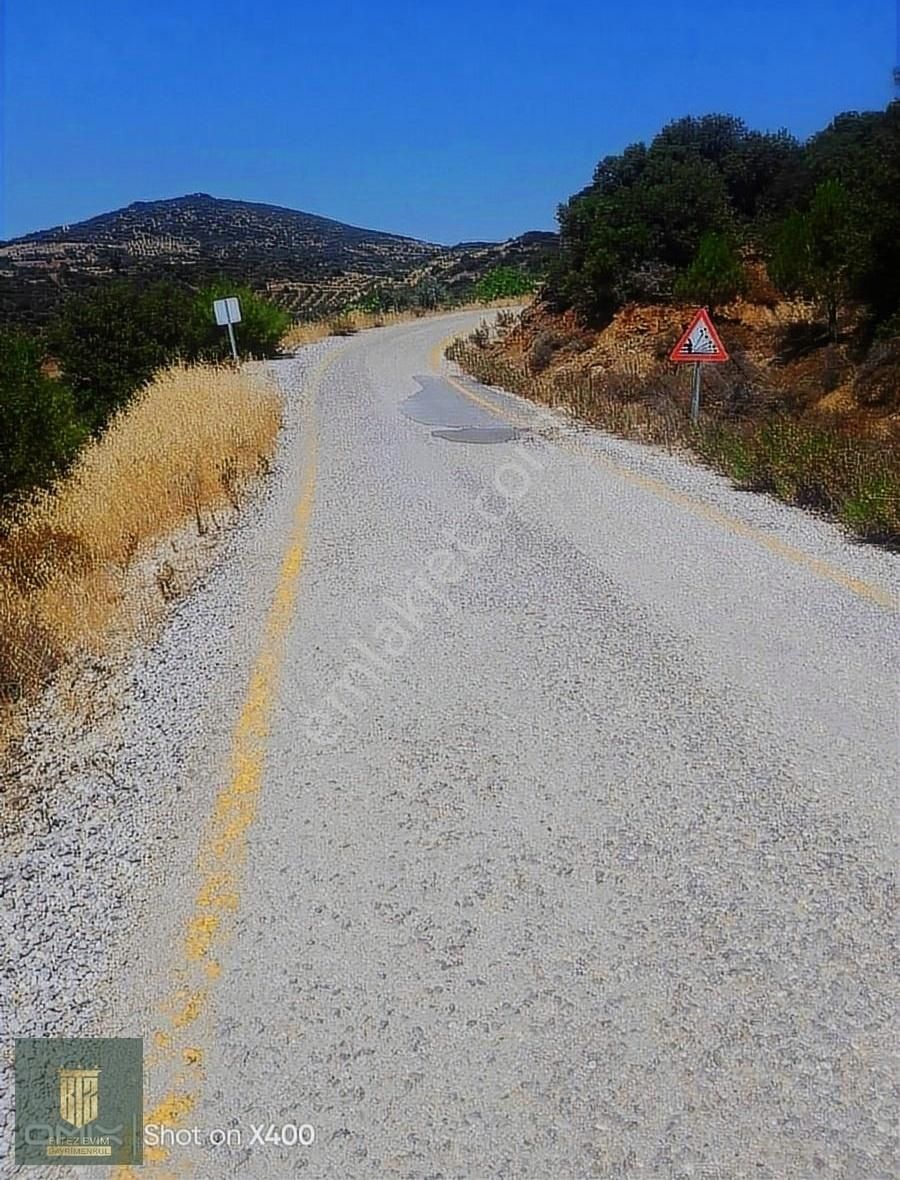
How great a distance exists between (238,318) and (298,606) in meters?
19.9

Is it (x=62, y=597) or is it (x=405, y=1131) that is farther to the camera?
(x=62, y=597)

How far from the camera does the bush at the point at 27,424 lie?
9.75 m

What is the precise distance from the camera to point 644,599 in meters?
6.22

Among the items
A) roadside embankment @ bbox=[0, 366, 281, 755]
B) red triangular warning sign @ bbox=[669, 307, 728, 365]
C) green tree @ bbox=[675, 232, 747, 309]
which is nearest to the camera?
roadside embankment @ bbox=[0, 366, 281, 755]

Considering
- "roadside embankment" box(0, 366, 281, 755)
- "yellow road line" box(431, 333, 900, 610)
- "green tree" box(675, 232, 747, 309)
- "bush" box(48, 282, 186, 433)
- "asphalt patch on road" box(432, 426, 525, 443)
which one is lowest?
"roadside embankment" box(0, 366, 281, 755)

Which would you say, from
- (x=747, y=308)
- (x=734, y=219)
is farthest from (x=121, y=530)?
(x=734, y=219)

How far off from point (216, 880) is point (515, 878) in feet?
3.61

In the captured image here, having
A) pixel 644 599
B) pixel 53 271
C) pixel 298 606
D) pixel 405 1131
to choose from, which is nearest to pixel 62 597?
pixel 298 606

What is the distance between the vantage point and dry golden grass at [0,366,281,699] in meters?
6.04

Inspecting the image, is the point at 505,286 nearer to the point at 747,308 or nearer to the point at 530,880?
the point at 747,308

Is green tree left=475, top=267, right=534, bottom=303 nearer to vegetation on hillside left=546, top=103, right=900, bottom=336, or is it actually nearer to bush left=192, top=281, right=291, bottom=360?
vegetation on hillside left=546, top=103, right=900, bottom=336

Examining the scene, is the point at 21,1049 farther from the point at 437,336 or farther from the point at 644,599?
the point at 437,336

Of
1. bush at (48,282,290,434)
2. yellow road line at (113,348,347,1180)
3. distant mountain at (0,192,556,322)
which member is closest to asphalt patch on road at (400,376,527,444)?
bush at (48,282,290,434)

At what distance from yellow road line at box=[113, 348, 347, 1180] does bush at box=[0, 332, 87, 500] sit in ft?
16.7
